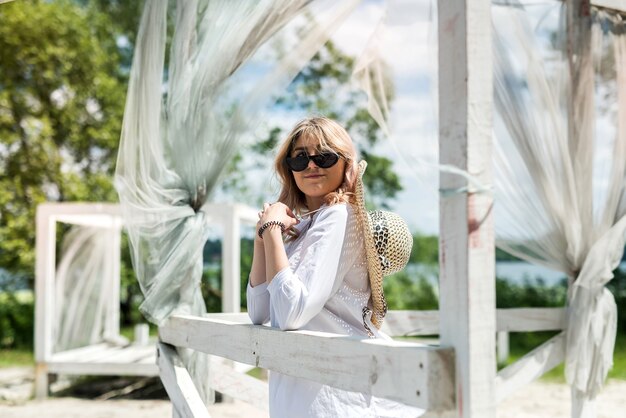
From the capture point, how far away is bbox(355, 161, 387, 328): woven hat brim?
2076mm

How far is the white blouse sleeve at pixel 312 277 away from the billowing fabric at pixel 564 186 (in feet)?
5.38

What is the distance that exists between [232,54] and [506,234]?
1.54m

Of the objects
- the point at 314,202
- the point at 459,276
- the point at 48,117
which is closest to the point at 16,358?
the point at 48,117

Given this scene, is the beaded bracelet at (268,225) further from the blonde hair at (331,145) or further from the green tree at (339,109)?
the green tree at (339,109)

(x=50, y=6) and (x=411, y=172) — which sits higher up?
→ (x=50, y=6)

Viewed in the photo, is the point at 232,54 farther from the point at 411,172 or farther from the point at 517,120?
the point at 517,120

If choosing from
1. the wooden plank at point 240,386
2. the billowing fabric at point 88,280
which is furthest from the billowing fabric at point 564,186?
the billowing fabric at point 88,280

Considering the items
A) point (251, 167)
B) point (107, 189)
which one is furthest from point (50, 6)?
point (251, 167)

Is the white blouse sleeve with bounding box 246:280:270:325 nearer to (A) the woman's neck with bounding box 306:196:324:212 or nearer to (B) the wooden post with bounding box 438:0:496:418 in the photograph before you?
(A) the woman's neck with bounding box 306:196:324:212

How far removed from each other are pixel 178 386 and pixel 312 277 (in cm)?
121

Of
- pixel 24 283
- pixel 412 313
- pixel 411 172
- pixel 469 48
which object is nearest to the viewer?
pixel 469 48

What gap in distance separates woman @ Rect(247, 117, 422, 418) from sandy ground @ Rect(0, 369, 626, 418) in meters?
4.53

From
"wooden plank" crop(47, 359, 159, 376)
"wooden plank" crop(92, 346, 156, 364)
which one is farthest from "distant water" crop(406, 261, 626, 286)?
"wooden plank" crop(47, 359, 159, 376)

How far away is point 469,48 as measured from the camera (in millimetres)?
1619
